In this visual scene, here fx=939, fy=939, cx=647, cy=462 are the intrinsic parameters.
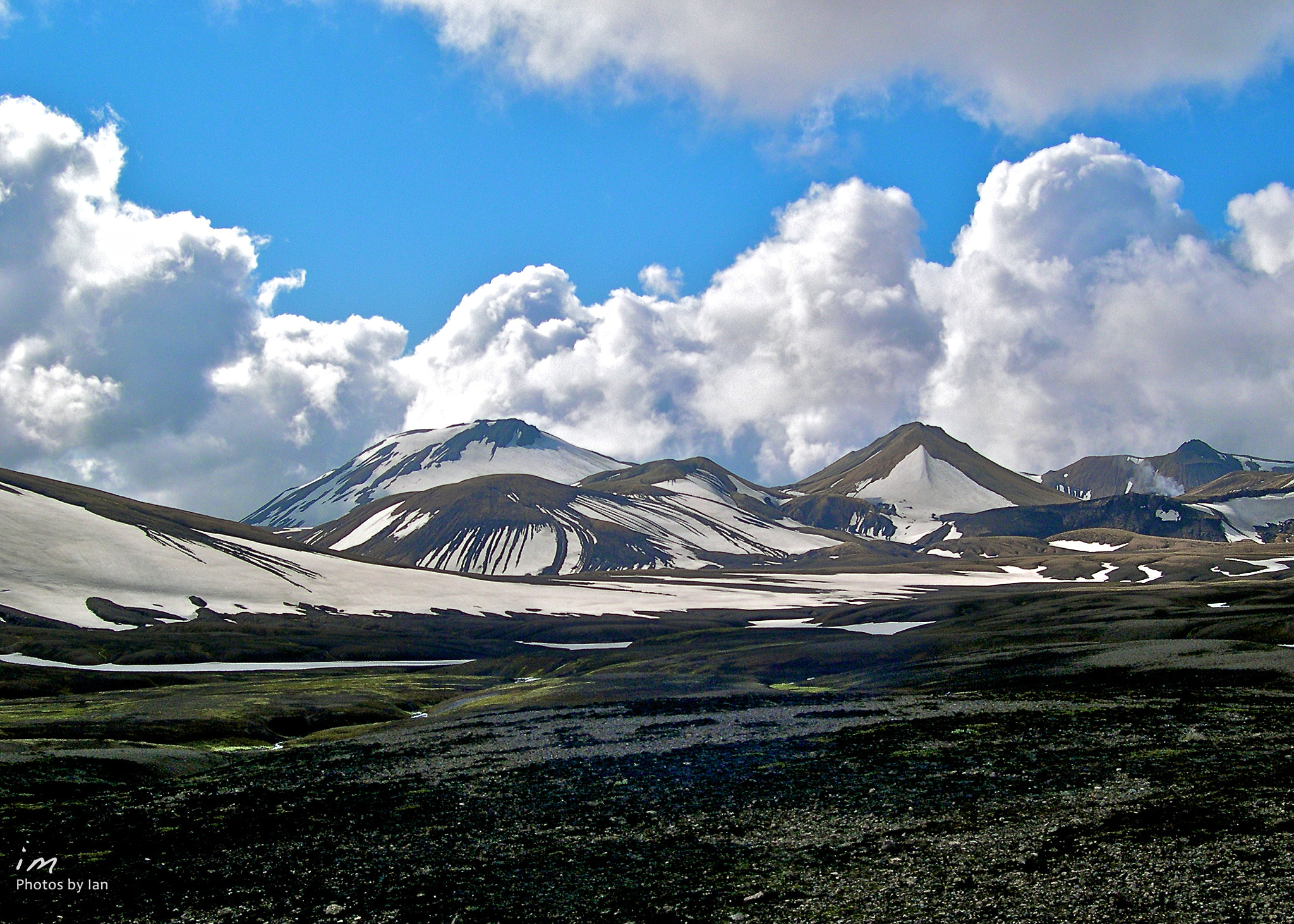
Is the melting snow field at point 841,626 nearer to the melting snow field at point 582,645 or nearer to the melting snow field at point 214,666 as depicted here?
the melting snow field at point 582,645

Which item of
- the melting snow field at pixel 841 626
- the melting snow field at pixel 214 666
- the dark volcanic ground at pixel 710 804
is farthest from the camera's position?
the melting snow field at pixel 841 626

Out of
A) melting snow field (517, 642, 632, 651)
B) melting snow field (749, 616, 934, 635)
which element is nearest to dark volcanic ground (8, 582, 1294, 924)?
melting snow field (749, 616, 934, 635)

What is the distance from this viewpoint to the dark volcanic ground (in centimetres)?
2294

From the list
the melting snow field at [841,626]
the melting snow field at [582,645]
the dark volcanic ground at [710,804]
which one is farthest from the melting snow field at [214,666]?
the melting snow field at [841,626]

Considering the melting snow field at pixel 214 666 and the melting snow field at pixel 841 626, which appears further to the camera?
the melting snow field at pixel 841 626

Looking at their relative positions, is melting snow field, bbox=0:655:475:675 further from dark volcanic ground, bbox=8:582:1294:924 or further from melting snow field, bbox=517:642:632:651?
dark volcanic ground, bbox=8:582:1294:924

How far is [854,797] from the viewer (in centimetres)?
3316

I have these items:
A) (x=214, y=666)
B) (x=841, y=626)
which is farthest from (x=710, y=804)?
(x=841, y=626)

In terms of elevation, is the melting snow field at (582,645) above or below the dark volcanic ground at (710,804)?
below

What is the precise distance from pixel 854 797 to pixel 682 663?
7799 centimetres

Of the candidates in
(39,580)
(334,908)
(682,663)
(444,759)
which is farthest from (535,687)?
(39,580)

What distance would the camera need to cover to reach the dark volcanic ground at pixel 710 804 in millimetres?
22938

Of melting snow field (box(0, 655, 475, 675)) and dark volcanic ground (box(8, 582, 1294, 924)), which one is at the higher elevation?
dark volcanic ground (box(8, 582, 1294, 924))

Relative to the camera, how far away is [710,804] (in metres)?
33.6
